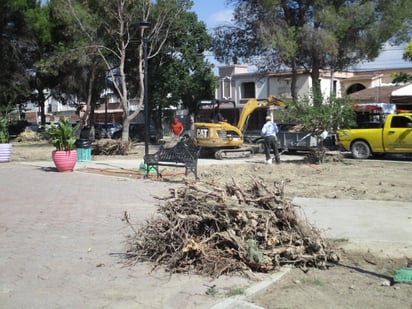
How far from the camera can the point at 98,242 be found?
23.7 ft

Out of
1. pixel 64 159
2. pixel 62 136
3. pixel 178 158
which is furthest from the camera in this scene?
pixel 62 136

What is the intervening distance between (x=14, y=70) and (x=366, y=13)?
24987mm

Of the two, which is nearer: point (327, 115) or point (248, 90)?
point (327, 115)

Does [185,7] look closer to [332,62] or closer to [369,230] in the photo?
[332,62]

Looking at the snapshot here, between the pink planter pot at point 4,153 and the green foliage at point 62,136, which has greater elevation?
the green foliage at point 62,136

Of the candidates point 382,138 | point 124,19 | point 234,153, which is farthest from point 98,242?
point 124,19

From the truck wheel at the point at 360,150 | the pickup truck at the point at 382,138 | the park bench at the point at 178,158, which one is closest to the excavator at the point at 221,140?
the pickup truck at the point at 382,138

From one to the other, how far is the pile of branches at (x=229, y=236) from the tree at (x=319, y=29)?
20.0 metres

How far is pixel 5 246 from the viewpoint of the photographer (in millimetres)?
7051

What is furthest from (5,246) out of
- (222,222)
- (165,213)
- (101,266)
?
(222,222)

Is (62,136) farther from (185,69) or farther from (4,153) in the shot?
(185,69)

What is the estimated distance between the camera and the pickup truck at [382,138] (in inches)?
778

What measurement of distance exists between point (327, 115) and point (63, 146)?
28.8 feet

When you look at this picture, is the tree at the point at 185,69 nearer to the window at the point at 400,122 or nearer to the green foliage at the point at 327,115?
the green foliage at the point at 327,115
